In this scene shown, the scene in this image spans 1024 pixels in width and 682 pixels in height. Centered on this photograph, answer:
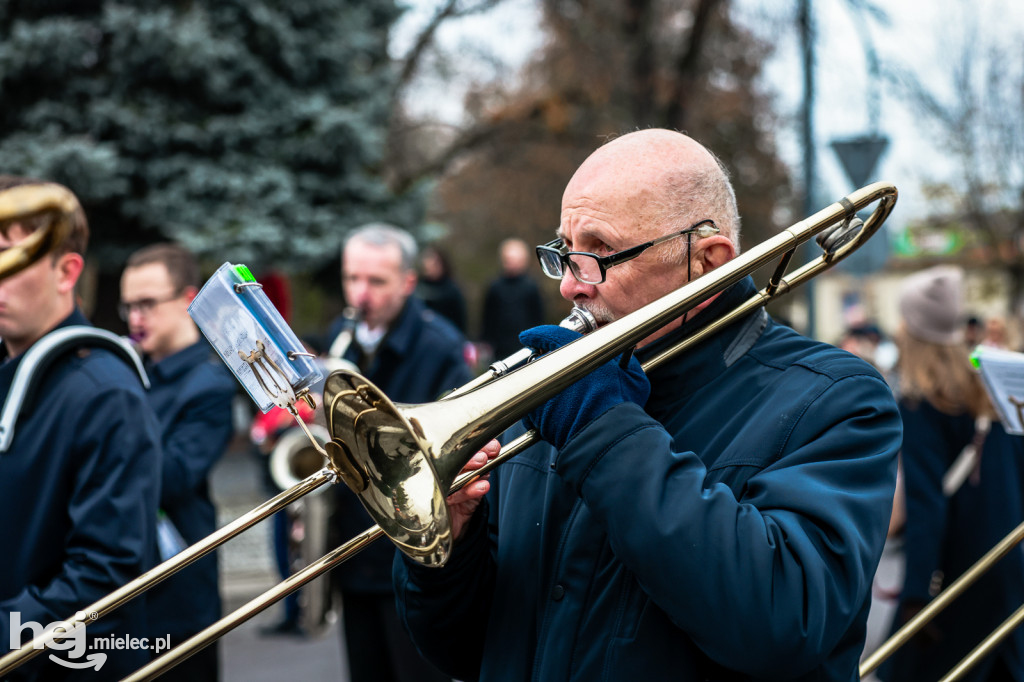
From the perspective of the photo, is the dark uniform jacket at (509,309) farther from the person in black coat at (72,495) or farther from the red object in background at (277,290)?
the person in black coat at (72,495)

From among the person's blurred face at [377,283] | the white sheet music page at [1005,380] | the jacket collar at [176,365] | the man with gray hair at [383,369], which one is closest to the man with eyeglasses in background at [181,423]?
the jacket collar at [176,365]

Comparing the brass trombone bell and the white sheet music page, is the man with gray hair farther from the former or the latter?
the brass trombone bell

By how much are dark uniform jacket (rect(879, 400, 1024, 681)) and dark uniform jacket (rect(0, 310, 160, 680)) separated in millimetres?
2799

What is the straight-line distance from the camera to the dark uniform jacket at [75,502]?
2.36 m

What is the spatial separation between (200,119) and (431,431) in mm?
7724

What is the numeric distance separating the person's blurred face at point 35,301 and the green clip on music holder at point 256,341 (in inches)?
34.4

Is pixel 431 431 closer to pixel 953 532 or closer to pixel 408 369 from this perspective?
pixel 408 369

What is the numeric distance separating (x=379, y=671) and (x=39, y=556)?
1.66 meters

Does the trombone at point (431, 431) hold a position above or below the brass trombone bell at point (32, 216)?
below

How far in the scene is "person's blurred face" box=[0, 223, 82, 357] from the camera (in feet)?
8.30

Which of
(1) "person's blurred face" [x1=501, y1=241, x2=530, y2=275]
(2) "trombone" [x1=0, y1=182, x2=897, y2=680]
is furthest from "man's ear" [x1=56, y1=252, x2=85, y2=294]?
(1) "person's blurred face" [x1=501, y1=241, x2=530, y2=275]

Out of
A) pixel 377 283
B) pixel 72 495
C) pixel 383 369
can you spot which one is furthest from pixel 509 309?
pixel 72 495

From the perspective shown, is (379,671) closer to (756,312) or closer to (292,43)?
(756,312)

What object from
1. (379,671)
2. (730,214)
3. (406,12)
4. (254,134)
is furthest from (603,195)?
(406,12)
